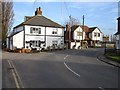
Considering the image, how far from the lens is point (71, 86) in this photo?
42.1 feet

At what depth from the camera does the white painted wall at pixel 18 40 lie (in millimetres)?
57600

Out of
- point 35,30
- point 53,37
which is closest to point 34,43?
point 35,30

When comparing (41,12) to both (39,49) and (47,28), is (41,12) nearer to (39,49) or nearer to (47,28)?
(47,28)

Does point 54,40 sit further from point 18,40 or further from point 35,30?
point 18,40

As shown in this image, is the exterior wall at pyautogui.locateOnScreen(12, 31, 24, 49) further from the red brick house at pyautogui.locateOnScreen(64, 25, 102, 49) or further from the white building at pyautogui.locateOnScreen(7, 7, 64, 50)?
the red brick house at pyautogui.locateOnScreen(64, 25, 102, 49)

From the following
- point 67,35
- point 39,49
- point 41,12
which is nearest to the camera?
point 39,49

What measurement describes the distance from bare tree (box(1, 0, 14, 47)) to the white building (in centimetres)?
195

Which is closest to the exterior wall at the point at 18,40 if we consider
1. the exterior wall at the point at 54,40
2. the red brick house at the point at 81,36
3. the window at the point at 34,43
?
the window at the point at 34,43

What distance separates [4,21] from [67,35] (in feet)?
87.2

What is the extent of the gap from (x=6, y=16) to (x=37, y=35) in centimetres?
847

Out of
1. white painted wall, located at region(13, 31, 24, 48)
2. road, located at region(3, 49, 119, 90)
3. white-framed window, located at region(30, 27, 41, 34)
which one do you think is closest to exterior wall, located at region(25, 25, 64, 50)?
white-framed window, located at region(30, 27, 41, 34)

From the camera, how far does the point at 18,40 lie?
189 ft

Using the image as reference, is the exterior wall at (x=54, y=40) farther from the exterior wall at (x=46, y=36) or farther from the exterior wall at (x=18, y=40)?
the exterior wall at (x=18, y=40)

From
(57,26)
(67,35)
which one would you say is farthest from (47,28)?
(67,35)
